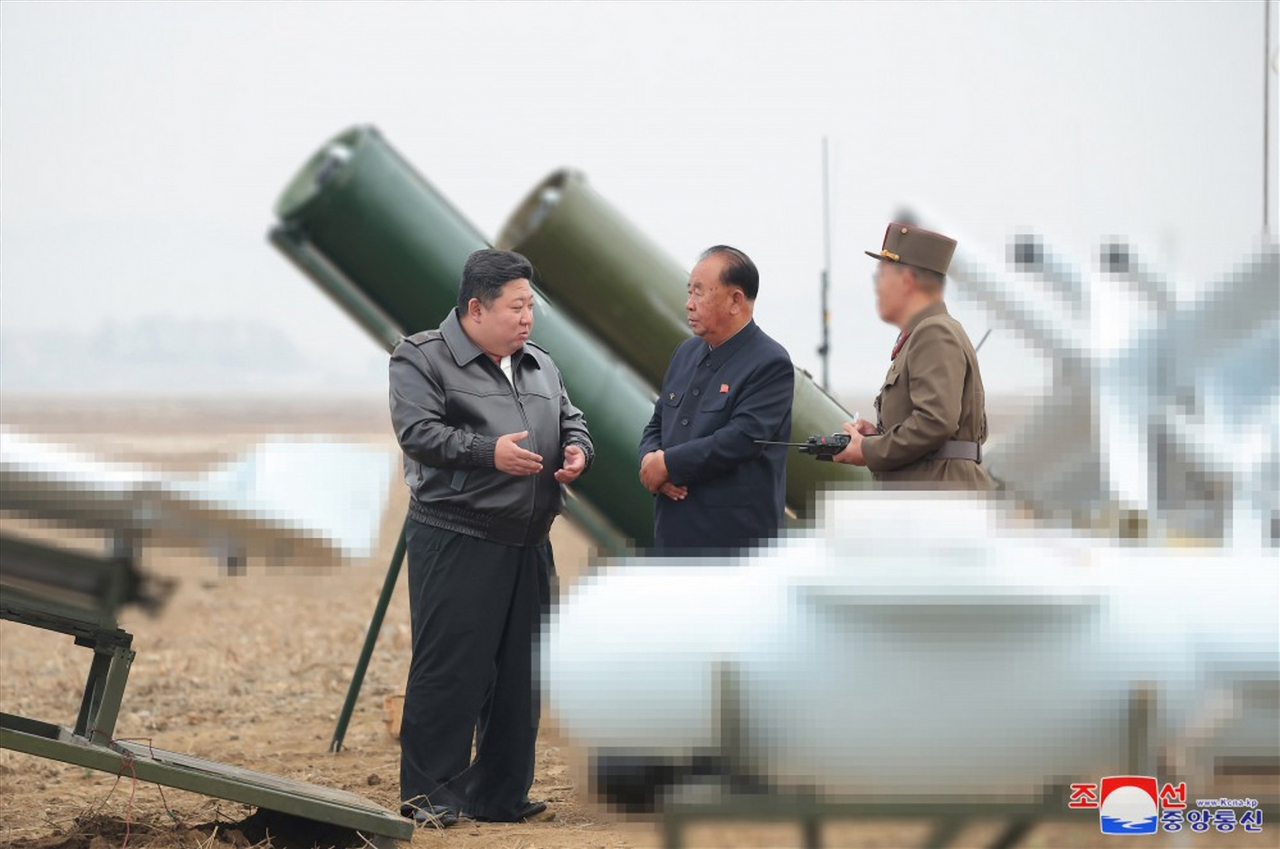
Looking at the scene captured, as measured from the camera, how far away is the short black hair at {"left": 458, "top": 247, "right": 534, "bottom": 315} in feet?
13.9

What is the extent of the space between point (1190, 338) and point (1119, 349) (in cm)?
17

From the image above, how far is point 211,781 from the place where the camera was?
3.70 meters

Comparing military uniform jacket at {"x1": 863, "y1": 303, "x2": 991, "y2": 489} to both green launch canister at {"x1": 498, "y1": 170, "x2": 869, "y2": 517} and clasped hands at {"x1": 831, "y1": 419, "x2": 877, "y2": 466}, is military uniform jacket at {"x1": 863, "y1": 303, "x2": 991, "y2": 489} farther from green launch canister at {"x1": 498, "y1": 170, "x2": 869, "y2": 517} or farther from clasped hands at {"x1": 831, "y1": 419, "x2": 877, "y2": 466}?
green launch canister at {"x1": 498, "y1": 170, "x2": 869, "y2": 517}

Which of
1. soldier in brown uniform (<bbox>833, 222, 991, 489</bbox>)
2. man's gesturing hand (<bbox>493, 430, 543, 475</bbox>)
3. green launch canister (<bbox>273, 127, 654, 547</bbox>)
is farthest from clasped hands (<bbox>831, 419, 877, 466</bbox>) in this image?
green launch canister (<bbox>273, 127, 654, 547</bbox>)

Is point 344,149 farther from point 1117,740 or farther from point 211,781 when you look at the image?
point 1117,740

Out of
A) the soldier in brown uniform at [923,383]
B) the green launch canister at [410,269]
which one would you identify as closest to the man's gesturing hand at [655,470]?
the soldier in brown uniform at [923,383]

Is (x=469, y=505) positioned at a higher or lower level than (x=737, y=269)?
lower

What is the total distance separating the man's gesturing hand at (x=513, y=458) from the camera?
4.11 m

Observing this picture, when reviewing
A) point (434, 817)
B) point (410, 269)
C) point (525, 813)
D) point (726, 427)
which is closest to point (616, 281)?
point (410, 269)

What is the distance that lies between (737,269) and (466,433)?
34.9 inches

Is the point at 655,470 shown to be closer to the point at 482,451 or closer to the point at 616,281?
the point at 482,451

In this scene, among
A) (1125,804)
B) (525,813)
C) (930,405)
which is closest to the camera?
(1125,804)

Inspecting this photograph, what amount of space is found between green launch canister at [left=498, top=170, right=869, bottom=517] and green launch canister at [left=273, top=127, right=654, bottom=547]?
0.10 m

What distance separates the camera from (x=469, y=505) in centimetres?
429
